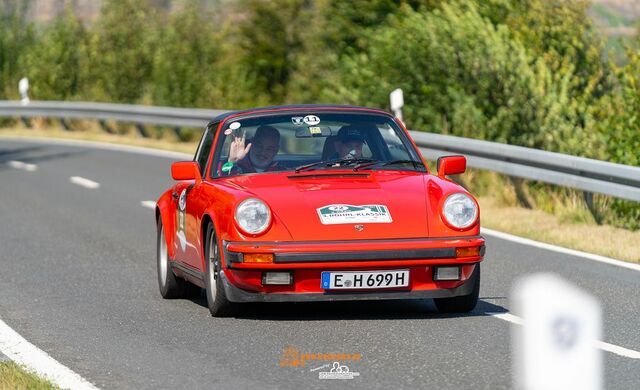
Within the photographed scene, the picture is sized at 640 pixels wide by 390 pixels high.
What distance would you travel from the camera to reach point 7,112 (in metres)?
34.8

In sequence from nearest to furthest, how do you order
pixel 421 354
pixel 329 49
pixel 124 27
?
pixel 421 354, pixel 329 49, pixel 124 27

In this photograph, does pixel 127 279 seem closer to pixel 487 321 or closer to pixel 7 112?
pixel 487 321

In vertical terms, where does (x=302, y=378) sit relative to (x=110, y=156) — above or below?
above

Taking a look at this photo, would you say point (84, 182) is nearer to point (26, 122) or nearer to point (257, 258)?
point (257, 258)

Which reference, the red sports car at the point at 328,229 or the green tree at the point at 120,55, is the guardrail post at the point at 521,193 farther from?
the green tree at the point at 120,55

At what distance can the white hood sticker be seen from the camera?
8422mm

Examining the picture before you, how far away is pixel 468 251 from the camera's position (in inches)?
334

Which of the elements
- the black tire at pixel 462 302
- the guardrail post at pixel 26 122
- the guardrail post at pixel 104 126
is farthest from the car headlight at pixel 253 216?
the guardrail post at pixel 26 122

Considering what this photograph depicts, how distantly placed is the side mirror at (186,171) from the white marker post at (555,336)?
226cm

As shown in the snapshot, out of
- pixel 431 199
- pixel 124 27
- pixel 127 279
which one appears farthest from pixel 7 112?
pixel 431 199

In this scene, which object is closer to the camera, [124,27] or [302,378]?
[302,378]

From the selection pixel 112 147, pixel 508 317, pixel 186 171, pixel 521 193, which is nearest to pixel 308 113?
pixel 186 171

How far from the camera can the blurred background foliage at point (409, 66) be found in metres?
17.9

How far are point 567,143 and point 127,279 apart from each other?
7858mm
